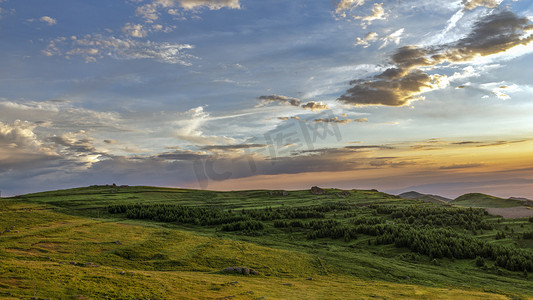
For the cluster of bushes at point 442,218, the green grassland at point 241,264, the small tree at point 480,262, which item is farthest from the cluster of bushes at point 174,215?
the small tree at point 480,262

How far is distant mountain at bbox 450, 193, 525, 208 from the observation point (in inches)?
5132

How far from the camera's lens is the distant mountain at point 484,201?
428 feet

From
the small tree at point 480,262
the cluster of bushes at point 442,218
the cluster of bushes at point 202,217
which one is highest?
the cluster of bushes at point 202,217

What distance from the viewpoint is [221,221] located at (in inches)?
3231

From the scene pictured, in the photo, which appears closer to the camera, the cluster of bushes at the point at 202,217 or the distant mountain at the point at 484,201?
the cluster of bushes at the point at 202,217

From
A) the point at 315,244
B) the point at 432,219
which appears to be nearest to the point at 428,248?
the point at 315,244

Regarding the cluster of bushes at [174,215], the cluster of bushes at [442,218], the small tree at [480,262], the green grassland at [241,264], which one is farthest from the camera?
the cluster of bushes at [174,215]

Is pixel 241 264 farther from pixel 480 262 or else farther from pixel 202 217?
pixel 202 217

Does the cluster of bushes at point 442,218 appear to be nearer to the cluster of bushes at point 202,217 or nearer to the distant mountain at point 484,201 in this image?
the cluster of bushes at point 202,217

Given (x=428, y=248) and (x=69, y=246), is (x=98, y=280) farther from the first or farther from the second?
(x=428, y=248)

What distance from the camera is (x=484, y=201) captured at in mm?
159750

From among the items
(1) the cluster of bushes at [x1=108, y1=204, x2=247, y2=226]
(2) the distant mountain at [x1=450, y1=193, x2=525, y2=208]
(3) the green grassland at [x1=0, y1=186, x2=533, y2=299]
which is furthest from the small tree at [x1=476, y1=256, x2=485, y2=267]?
(2) the distant mountain at [x1=450, y1=193, x2=525, y2=208]

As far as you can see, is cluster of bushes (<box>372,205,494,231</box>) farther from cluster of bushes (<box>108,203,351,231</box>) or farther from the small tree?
the small tree

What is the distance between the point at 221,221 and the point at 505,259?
6080 cm
